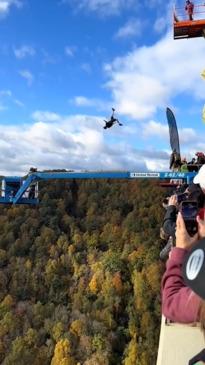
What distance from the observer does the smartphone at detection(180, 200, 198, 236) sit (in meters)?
2.42

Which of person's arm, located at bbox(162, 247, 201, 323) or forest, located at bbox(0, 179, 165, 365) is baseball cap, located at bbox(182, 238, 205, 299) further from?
forest, located at bbox(0, 179, 165, 365)

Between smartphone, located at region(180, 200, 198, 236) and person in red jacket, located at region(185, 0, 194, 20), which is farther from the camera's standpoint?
person in red jacket, located at region(185, 0, 194, 20)

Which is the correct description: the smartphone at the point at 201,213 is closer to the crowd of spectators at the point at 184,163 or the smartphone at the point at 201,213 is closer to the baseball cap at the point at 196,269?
the baseball cap at the point at 196,269

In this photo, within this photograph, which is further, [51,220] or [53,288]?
[51,220]

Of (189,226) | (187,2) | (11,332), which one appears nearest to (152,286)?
(11,332)

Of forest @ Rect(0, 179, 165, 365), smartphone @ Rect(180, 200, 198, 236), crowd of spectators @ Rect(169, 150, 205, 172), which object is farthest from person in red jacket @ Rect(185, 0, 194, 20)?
forest @ Rect(0, 179, 165, 365)

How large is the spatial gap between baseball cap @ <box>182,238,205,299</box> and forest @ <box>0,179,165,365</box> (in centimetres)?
3984

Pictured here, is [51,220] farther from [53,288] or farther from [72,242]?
[53,288]

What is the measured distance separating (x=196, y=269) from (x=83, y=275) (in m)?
49.2

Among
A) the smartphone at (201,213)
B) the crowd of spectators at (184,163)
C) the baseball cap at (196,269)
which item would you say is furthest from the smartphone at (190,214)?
the crowd of spectators at (184,163)

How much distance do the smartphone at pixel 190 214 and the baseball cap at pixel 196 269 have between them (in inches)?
23.2

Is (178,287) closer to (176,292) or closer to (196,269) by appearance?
(176,292)

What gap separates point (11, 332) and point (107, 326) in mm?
8338

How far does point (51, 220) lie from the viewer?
5831cm
